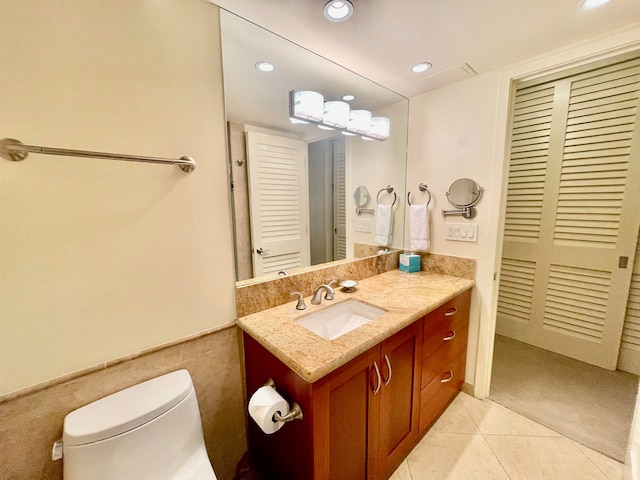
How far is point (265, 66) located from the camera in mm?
1310

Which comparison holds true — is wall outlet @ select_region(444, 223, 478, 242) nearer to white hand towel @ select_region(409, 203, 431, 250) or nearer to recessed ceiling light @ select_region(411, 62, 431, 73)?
white hand towel @ select_region(409, 203, 431, 250)

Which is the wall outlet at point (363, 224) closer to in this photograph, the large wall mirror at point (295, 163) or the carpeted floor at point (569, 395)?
the large wall mirror at point (295, 163)

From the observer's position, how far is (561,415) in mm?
1628

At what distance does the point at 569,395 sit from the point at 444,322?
4.04 ft

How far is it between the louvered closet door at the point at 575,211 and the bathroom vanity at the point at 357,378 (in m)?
1.26

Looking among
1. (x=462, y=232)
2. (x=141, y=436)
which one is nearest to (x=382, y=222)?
(x=462, y=232)

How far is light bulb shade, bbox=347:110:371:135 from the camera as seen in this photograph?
5.73 ft

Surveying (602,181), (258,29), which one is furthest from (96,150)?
(602,181)

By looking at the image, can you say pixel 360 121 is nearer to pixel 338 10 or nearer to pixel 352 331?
pixel 338 10

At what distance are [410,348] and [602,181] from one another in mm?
2031

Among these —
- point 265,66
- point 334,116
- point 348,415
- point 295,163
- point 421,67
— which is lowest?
point 348,415

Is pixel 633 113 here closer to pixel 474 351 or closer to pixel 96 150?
pixel 474 351

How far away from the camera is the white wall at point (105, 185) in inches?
28.9

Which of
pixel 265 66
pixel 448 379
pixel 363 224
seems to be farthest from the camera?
pixel 363 224
